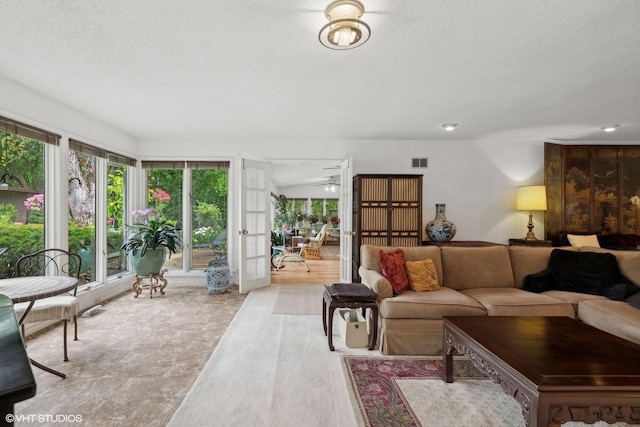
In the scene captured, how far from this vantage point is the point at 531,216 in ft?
15.7

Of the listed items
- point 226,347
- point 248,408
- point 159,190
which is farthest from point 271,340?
point 159,190

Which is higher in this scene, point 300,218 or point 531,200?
point 531,200

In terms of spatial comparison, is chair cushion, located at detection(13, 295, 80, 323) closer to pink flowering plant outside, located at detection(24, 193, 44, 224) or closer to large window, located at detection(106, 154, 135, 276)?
pink flowering plant outside, located at detection(24, 193, 44, 224)

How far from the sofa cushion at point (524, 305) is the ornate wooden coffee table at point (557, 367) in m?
0.50

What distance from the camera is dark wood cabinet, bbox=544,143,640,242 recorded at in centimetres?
470

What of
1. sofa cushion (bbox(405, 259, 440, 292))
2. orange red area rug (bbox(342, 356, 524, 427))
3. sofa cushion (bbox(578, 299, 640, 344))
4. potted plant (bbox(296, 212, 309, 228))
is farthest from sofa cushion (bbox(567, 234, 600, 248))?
potted plant (bbox(296, 212, 309, 228))

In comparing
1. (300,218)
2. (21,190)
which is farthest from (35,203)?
(300,218)

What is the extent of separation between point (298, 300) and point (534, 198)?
381 centimetres

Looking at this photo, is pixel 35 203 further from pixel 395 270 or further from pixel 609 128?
pixel 609 128

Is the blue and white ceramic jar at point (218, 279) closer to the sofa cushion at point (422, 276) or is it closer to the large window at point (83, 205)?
the large window at point (83, 205)

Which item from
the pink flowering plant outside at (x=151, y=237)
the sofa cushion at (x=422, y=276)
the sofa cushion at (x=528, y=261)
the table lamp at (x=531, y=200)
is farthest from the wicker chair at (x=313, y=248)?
the sofa cushion at (x=528, y=261)

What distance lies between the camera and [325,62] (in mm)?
2416

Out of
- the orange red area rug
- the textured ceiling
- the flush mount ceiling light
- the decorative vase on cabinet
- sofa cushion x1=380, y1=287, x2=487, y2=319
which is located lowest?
the orange red area rug

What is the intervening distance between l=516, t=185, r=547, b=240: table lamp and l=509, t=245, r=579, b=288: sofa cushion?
1.40 m
